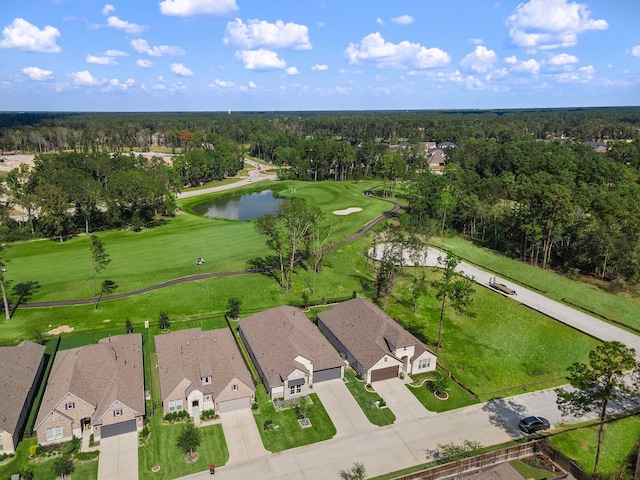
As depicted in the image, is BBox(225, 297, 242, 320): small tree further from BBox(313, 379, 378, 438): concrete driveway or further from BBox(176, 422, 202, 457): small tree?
BBox(176, 422, 202, 457): small tree

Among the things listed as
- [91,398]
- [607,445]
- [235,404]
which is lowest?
[607,445]

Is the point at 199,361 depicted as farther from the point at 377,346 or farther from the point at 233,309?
the point at 377,346

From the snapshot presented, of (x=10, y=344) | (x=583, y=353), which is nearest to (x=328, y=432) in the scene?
(x=583, y=353)

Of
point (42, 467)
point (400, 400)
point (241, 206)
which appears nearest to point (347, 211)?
point (241, 206)

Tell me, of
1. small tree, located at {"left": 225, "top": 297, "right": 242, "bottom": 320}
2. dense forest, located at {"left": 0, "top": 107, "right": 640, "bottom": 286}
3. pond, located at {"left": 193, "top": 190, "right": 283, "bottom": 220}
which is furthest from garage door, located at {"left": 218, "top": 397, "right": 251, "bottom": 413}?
pond, located at {"left": 193, "top": 190, "right": 283, "bottom": 220}

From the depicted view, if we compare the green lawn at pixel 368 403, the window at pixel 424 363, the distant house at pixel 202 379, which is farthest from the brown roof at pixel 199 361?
the window at pixel 424 363
